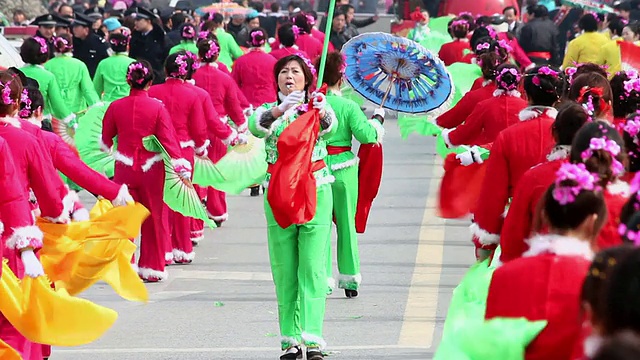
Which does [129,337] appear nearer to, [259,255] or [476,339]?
[259,255]

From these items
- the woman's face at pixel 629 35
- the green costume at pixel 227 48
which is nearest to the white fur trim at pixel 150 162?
the woman's face at pixel 629 35

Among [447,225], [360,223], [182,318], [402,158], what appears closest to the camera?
[182,318]

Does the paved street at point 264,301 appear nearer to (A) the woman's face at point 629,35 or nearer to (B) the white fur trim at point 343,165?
(B) the white fur trim at point 343,165

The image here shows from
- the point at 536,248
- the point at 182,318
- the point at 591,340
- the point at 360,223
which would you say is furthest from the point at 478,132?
the point at 591,340

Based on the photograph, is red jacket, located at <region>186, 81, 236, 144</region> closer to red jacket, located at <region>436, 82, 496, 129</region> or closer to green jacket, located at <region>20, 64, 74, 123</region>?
green jacket, located at <region>20, 64, 74, 123</region>

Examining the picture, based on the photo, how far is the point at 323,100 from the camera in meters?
8.73

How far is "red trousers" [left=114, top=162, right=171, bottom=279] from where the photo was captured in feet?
40.0

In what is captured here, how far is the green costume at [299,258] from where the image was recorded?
876 cm

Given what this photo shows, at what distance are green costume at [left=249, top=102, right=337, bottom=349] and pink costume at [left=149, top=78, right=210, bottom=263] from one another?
4.34 meters

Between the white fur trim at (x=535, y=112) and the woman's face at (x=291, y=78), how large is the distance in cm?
168

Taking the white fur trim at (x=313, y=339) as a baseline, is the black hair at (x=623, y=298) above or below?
above

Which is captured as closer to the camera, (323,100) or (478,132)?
(323,100)

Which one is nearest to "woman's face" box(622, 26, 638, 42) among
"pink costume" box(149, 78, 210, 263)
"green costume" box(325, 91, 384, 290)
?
"pink costume" box(149, 78, 210, 263)

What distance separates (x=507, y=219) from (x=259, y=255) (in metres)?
7.26
